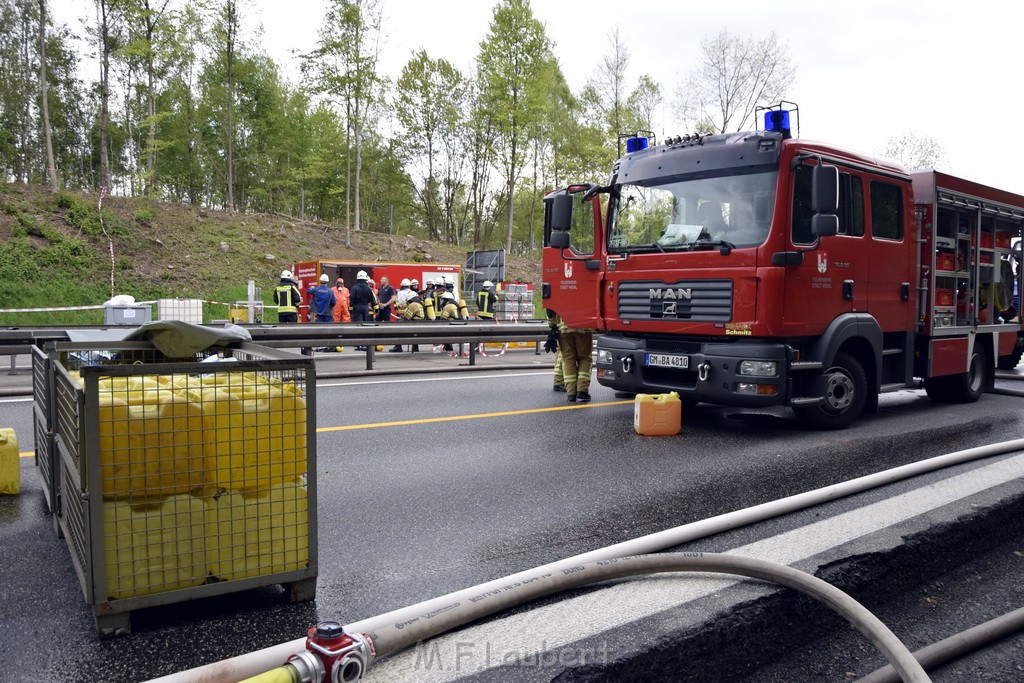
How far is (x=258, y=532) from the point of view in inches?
121

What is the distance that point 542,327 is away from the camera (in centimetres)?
1444

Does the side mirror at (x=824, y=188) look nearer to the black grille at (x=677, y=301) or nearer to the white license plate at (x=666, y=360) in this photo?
the black grille at (x=677, y=301)

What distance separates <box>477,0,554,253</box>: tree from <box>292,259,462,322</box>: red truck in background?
16.5 metres

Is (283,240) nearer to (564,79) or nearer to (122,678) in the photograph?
(564,79)

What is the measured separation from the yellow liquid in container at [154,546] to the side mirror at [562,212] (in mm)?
6282

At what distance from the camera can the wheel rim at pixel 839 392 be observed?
769 cm

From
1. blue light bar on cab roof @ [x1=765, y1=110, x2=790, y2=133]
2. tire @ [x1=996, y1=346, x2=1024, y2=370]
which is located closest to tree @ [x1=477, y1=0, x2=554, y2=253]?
tire @ [x1=996, y1=346, x2=1024, y2=370]

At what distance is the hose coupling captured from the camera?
2352mm

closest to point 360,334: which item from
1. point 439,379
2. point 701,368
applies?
point 439,379

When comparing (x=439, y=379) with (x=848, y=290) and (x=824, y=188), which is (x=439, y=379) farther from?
(x=824, y=188)

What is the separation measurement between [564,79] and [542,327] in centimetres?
3751

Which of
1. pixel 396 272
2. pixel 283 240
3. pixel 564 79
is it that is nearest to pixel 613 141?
pixel 564 79

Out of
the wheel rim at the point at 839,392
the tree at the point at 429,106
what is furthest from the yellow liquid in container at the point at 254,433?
the tree at the point at 429,106

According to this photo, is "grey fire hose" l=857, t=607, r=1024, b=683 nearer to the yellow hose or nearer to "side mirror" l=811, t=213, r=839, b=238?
the yellow hose
